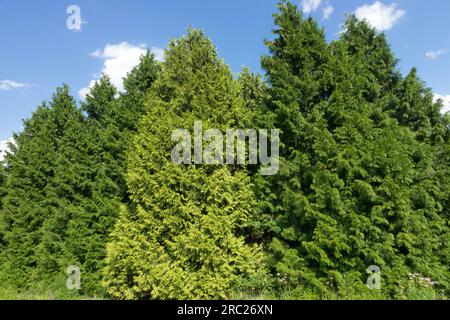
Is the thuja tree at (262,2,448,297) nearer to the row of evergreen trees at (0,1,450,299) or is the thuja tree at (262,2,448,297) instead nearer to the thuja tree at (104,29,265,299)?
the row of evergreen trees at (0,1,450,299)

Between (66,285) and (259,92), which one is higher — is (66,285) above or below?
below

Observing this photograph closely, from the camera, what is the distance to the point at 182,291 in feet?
26.6

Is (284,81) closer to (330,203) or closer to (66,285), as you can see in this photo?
(330,203)

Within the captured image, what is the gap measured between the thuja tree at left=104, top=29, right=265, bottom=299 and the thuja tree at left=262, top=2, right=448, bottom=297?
4.22ft

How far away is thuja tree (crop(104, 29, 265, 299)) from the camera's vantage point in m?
8.29

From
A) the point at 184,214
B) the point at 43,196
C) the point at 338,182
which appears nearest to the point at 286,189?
the point at 338,182

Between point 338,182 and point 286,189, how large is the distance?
4.79 ft

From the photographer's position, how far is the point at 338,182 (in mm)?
8328

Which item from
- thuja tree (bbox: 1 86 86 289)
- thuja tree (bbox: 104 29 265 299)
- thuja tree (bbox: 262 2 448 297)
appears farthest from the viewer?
thuja tree (bbox: 1 86 86 289)

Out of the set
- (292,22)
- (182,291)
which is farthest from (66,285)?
(292,22)

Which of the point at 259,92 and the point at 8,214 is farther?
the point at 8,214

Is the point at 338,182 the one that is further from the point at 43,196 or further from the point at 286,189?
the point at 43,196

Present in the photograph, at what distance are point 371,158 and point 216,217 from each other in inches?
176

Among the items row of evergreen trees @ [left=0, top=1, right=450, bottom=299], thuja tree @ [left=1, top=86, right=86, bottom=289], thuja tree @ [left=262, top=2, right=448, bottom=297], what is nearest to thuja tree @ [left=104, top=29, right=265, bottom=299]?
row of evergreen trees @ [left=0, top=1, right=450, bottom=299]
